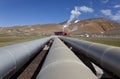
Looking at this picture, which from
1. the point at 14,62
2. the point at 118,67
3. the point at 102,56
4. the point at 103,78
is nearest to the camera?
the point at 118,67

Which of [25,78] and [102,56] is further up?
[102,56]

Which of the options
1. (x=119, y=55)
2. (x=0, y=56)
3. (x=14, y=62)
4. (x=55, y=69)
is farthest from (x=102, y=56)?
(x=55, y=69)

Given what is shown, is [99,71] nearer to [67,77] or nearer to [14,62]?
[14,62]

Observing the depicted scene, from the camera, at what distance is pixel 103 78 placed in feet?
34.9

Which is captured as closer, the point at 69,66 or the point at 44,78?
the point at 44,78

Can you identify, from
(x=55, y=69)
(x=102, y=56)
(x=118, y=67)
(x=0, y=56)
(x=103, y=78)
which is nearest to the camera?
(x=55, y=69)

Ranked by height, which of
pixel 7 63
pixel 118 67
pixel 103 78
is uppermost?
pixel 7 63

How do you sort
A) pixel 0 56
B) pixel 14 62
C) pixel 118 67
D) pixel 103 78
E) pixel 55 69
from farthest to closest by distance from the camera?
pixel 103 78 < pixel 14 62 < pixel 118 67 < pixel 0 56 < pixel 55 69

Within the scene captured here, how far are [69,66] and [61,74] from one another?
2.05 feet

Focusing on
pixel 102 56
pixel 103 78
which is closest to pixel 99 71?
pixel 103 78

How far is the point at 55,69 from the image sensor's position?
4.39 m

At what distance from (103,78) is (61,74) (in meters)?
7.16

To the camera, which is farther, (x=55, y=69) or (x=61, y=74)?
(x=55, y=69)

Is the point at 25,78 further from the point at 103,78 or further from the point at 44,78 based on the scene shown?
the point at 44,78
